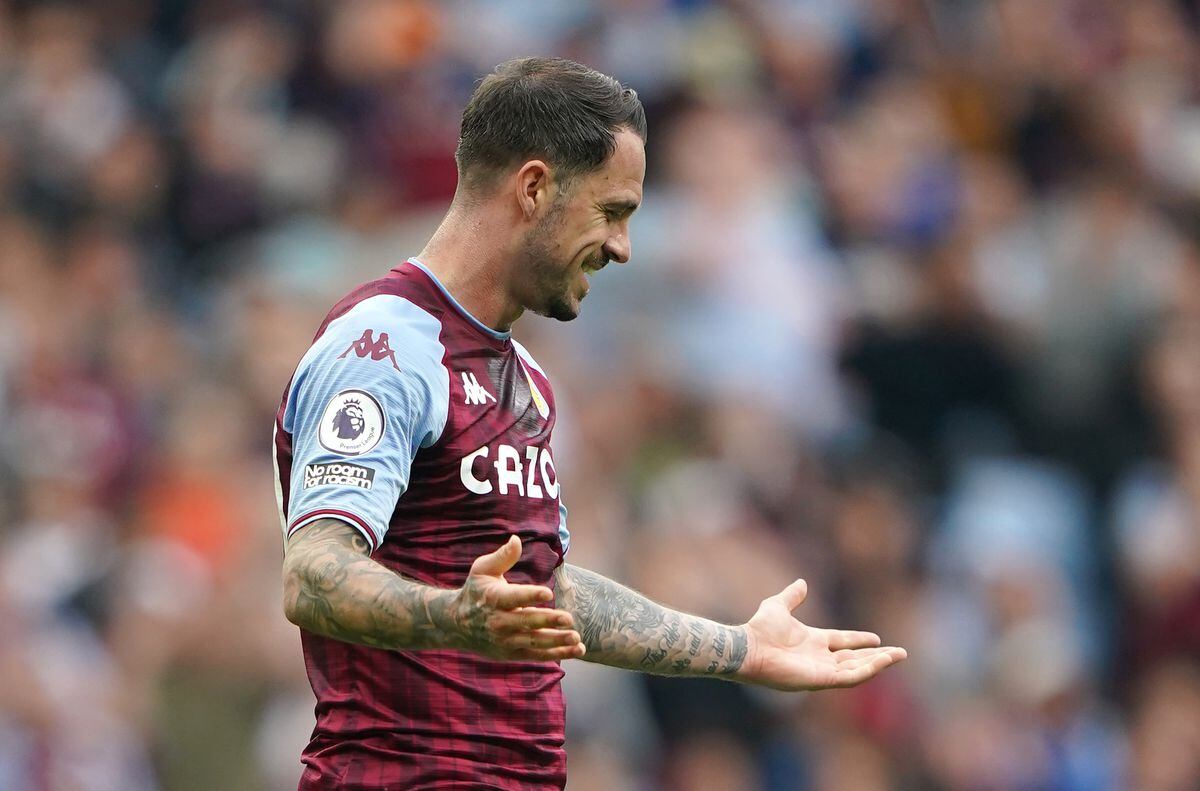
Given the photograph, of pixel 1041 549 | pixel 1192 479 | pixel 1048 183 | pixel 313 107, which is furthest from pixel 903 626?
pixel 313 107

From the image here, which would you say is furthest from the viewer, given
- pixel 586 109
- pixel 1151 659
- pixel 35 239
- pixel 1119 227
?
pixel 35 239

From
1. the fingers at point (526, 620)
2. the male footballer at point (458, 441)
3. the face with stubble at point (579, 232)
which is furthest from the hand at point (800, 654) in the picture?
the fingers at point (526, 620)

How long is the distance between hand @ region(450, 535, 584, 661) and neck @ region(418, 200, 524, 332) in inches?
35.2

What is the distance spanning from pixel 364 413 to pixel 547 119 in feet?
2.54

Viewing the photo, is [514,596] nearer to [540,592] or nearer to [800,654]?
[540,592]

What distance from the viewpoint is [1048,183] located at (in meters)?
12.2

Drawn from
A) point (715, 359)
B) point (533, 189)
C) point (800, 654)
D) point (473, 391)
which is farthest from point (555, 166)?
point (715, 359)

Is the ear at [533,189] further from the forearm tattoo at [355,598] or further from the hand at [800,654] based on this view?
the hand at [800,654]

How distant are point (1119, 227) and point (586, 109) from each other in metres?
→ 7.58

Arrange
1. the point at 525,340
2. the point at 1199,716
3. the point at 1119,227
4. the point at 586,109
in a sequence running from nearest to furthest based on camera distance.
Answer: the point at 586,109 → the point at 1199,716 → the point at 525,340 → the point at 1119,227

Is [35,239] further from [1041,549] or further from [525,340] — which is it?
[1041,549]

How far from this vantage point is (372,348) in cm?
388

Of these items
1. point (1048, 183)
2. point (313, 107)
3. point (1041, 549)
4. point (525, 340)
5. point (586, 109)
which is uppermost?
point (313, 107)

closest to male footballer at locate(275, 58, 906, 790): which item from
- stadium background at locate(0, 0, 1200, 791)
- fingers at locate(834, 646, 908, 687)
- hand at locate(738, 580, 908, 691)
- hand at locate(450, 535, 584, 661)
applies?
hand at locate(450, 535, 584, 661)
